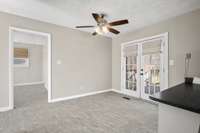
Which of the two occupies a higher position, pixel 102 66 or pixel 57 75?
pixel 102 66

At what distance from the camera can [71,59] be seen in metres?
4.30

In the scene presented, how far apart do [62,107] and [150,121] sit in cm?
237

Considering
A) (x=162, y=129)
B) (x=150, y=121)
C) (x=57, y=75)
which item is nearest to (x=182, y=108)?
(x=162, y=129)

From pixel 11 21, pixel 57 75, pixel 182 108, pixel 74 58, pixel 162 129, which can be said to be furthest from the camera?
pixel 74 58

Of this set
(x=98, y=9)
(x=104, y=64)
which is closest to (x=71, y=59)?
(x=104, y=64)

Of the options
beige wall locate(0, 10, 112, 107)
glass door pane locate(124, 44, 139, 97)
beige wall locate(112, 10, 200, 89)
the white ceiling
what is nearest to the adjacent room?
beige wall locate(0, 10, 112, 107)

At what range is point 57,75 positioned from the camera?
397cm

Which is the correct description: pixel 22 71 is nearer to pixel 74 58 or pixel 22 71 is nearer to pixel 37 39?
pixel 37 39

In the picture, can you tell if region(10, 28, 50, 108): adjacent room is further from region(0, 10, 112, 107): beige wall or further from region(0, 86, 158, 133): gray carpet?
region(0, 86, 158, 133): gray carpet

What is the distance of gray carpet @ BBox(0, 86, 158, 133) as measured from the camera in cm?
223

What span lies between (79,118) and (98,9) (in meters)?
2.69

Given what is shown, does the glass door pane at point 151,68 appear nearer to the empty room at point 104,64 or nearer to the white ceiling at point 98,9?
the empty room at point 104,64

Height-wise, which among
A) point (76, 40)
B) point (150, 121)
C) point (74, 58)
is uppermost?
point (76, 40)

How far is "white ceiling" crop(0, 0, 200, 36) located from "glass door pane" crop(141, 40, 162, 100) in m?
0.85
